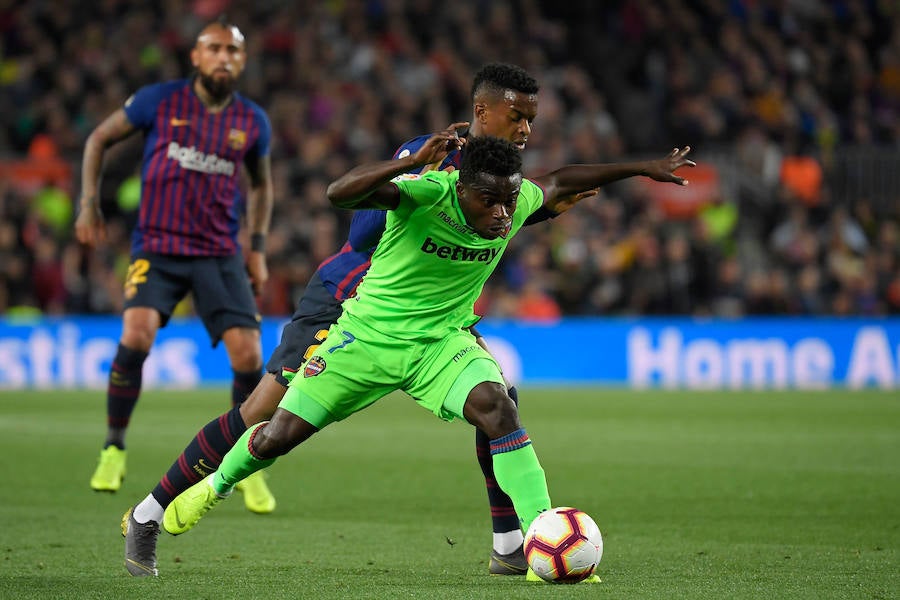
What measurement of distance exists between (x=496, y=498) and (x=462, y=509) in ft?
6.36

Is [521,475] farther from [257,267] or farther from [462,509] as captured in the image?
[257,267]

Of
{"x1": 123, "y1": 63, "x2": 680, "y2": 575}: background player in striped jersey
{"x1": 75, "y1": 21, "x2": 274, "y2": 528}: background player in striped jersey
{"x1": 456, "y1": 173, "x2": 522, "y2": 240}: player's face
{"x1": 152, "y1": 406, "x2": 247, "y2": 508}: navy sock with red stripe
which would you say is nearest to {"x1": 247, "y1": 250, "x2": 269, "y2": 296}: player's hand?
{"x1": 75, "y1": 21, "x2": 274, "y2": 528}: background player in striped jersey

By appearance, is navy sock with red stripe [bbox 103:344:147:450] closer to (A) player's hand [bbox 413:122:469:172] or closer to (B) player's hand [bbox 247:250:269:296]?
(B) player's hand [bbox 247:250:269:296]

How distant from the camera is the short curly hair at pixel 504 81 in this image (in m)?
5.78

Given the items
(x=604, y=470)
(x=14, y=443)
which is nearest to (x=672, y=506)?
(x=604, y=470)

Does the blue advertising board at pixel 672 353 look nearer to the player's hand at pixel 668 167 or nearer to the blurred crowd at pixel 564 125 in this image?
the blurred crowd at pixel 564 125

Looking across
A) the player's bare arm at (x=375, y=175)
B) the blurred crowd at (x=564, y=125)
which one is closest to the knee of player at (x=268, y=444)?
the player's bare arm at (x=375, y=175)

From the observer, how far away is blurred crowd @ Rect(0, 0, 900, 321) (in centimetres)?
1825

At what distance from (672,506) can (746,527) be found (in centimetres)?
88

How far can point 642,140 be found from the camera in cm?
2089

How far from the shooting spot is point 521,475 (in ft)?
17.0

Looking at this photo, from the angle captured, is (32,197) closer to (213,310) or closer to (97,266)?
(97,266)

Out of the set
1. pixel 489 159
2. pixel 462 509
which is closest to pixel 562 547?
pixel 489 159

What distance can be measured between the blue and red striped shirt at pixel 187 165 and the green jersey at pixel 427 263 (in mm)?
2570
